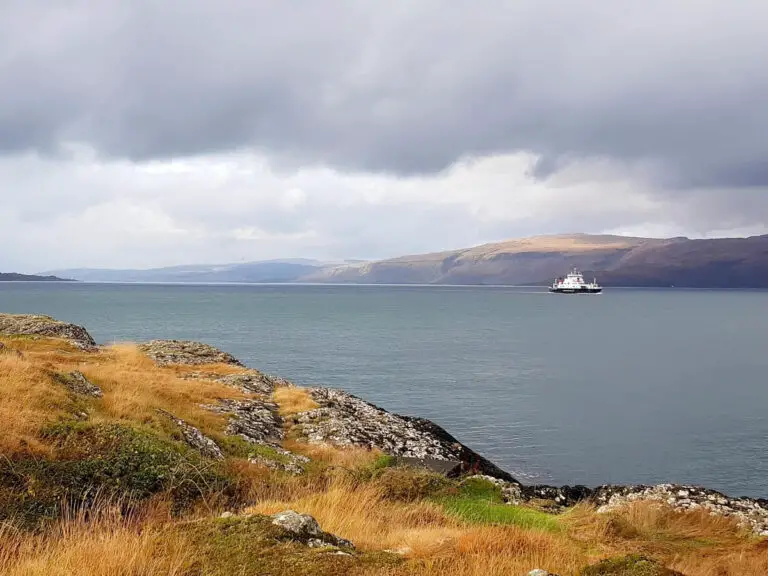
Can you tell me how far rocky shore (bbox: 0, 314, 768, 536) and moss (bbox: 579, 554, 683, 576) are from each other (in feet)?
40.9

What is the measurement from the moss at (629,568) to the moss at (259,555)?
2.47m

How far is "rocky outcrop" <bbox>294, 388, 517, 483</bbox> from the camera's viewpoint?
91.6 ft

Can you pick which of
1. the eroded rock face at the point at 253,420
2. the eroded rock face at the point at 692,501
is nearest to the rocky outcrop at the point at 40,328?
the eroded rock face at the point at 253,420

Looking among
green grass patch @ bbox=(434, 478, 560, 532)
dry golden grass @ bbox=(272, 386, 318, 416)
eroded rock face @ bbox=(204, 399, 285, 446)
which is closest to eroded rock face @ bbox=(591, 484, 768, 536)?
green grass patch @ bbox=(434, 478, 560, 532)

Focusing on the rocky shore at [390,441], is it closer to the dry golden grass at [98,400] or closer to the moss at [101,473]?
the dry golden grass at [98,400]

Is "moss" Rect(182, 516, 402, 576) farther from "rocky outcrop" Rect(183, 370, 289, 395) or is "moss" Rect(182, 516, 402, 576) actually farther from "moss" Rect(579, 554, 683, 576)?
"rocky outcrop" Rect(183, 370, 289, 395)

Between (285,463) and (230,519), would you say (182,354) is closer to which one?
(285,463)

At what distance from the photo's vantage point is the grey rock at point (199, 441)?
17797 millimetres

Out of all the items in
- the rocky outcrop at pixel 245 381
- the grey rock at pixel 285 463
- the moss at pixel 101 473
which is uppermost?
the moss at pixel 101 473

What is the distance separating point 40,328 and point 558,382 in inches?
2096

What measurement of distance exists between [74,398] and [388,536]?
12.3 metres

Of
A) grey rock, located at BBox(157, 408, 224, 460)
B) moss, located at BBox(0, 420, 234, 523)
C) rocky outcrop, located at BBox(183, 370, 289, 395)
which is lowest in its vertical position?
rocky outcrop, located at BBox(183, 370, 289, 395)

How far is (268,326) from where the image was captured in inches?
5344

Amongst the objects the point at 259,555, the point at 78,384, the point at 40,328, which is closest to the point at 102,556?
the point at 259,555
